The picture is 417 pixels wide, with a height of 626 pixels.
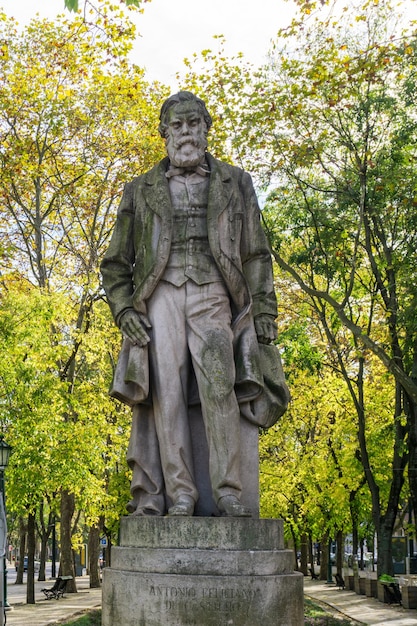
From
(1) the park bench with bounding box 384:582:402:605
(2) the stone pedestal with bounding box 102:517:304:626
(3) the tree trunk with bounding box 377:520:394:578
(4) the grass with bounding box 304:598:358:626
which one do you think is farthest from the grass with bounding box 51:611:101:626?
(2) the stone pedestal with bounding box 102:517:304:626

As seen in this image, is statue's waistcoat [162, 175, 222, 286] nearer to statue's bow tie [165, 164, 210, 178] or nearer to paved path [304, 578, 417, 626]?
statue's bow tie [165, 164, 210, 178]

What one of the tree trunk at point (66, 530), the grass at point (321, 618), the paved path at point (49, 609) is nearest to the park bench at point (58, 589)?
the paved path at point (49, 609)

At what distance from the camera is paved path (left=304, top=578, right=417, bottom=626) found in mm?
21125

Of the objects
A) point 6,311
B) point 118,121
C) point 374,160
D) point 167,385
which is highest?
point 118,121

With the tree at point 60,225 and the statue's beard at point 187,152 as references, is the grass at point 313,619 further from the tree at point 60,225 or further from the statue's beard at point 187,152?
the statue's beard at point 187,152

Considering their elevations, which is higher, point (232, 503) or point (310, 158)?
point (310, 158)

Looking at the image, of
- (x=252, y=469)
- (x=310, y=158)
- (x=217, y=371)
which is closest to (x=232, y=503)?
(x=252, y=469)

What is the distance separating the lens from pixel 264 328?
6.75 m

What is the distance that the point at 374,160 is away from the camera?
21953 mm

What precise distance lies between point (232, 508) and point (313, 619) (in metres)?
15.1

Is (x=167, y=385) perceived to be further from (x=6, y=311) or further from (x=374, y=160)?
(x=6, y=311)

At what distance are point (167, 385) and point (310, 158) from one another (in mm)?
16306

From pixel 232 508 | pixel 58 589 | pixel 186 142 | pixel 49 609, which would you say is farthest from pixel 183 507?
pixel 58 589

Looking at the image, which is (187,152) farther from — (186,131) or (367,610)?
(367,610)
